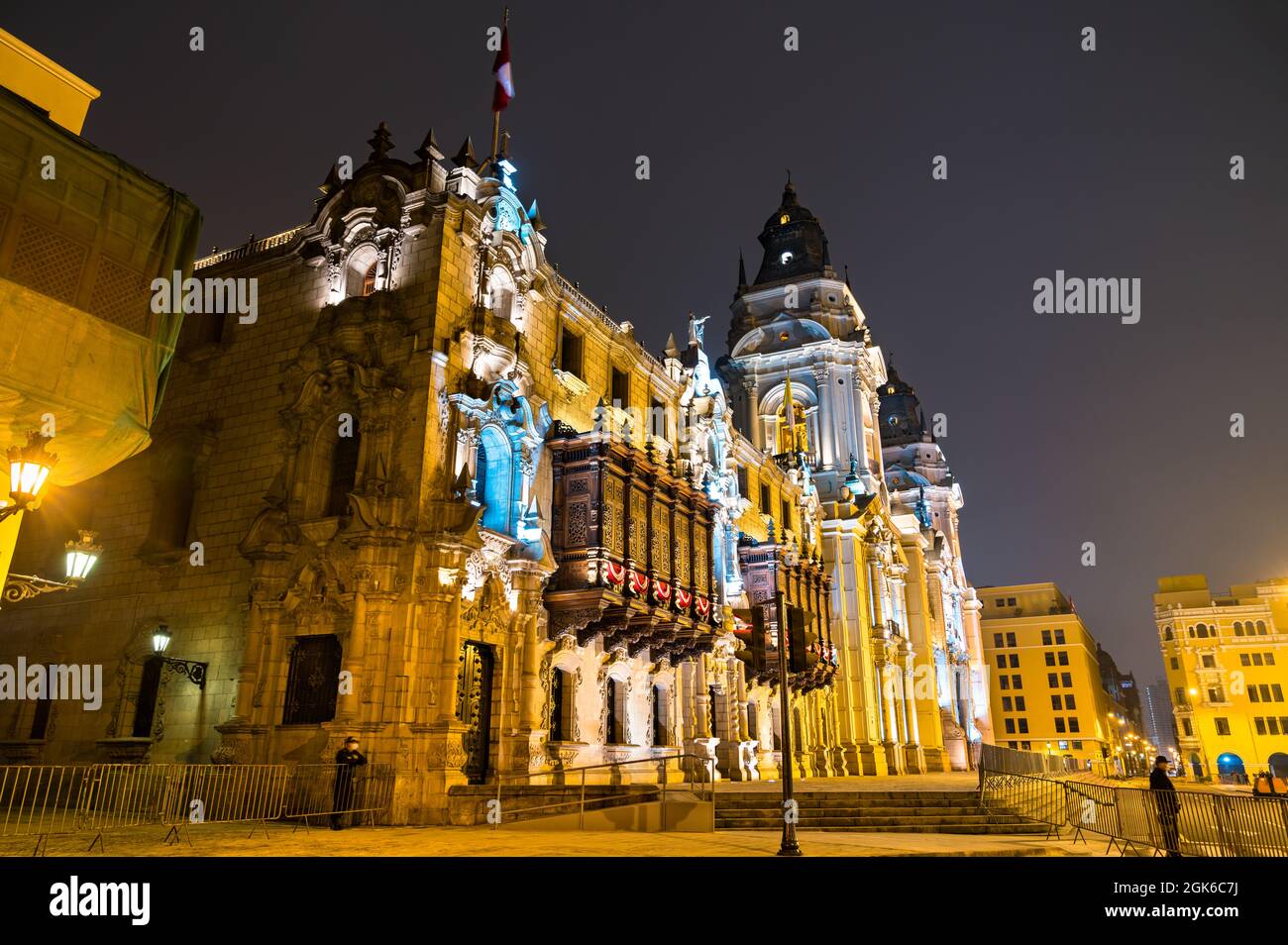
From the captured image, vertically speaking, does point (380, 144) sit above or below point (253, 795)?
above

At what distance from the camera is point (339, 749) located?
1612cm

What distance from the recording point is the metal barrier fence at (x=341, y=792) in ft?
51.9

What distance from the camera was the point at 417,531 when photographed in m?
18.6

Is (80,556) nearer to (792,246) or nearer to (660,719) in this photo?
(660,719)

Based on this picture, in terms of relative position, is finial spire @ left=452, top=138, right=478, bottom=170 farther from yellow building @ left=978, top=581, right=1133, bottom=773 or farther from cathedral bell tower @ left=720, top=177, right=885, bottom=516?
yellow building @ left=978, top=581, right=1133, bottom=773

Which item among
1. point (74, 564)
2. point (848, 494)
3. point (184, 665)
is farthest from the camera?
point (848, 494)

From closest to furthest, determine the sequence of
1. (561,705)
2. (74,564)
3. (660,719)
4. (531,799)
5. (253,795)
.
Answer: (74,564), (253,795), (531,799), (561,705), (660,719)

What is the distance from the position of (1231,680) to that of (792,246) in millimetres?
62350

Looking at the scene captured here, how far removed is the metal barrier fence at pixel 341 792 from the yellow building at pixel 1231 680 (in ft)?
266

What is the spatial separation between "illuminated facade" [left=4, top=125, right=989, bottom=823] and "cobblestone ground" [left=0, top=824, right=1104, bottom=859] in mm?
2775

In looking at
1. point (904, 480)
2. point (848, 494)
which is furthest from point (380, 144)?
point (904, 480)

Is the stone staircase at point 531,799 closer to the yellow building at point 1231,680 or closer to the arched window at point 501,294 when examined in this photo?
the arched window at point 501,294
